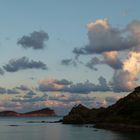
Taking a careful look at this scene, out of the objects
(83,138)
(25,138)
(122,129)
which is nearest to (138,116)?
(122,129)

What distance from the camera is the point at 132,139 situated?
143 m

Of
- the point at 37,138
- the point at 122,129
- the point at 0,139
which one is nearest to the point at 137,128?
the point at 122,129

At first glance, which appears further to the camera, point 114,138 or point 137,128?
point 137,128

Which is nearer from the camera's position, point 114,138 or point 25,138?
point 114,138

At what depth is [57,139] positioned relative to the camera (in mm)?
156750

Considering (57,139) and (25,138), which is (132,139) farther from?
(25,138)

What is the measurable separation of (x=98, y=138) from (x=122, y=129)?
42881 millimetres

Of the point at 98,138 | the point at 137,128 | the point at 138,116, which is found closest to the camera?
the point at 98,138

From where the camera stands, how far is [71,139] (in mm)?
154125

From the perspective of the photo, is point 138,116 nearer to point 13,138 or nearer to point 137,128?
point 137,128

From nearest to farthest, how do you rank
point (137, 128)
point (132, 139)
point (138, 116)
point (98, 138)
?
point (132, 139) → point (98, 138) → point (137, 128) → point (138, 116)

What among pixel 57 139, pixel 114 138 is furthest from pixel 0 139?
pixel 114 138

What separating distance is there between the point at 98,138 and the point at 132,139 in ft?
52.1

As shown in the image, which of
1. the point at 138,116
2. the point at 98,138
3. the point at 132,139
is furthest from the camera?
the point at 138,116
